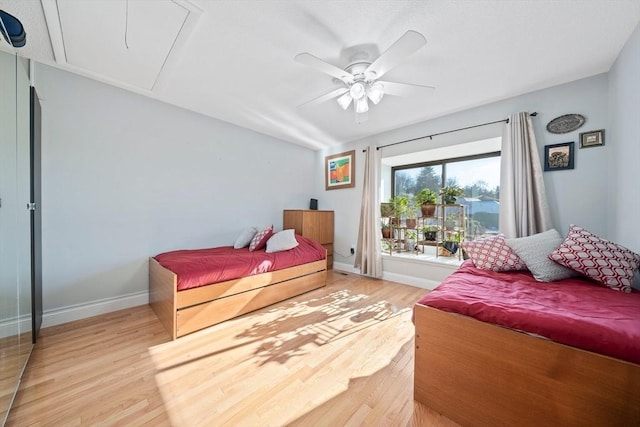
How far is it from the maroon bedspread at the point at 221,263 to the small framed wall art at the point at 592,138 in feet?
9.88

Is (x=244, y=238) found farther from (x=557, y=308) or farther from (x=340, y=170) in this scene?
(x=557, y=308)

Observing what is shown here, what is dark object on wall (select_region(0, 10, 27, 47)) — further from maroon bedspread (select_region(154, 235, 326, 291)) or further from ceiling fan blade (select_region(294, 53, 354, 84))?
maroon bedspread (select_region(154, 235, 326, 291))

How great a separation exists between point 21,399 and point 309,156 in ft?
13.6

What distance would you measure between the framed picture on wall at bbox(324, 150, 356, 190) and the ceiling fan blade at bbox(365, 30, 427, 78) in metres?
2.20

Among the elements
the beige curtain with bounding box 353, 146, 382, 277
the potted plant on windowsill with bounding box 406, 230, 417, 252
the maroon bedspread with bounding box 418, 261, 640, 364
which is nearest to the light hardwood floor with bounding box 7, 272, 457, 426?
the maroon bedspread with bounding box 418, 261, 640, 364

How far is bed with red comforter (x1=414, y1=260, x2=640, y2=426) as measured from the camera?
2.73 feet

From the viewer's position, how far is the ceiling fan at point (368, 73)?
4.64ft

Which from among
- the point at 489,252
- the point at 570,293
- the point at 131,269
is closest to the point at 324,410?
the point at 570,293

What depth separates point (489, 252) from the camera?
1.92 m

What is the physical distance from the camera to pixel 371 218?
3506mm

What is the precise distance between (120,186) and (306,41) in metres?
2.37

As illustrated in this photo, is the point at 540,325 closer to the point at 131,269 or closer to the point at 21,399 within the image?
the point at 21,399

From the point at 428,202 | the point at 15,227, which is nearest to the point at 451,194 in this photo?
the point at 428,202

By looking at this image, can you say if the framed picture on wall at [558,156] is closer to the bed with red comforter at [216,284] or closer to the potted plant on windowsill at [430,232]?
the potted plant on windowsill at [430,232]
